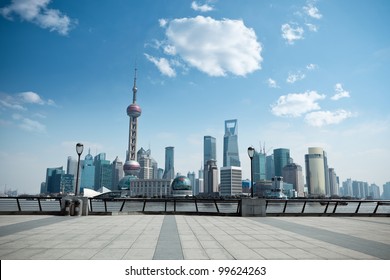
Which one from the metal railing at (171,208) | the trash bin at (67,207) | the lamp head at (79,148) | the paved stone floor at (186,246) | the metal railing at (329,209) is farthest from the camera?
the lamp head at (79,148)

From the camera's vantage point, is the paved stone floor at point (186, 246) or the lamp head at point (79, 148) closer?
the paved stone floor at point (186, 246)

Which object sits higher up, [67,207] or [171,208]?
[67,207]

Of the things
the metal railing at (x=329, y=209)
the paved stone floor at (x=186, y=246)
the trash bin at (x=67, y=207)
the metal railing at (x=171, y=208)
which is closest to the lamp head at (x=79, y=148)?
the metal railing at (x=171, y=208)

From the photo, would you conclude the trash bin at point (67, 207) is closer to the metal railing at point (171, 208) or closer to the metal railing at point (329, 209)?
the metal railing at point (171, 208)

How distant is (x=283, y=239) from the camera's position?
938cm

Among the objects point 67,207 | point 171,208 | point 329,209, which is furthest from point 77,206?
point 329,209

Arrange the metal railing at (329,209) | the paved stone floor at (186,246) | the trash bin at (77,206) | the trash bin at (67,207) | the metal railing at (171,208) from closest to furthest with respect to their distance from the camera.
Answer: the paved stone floor at (186,246) < the trash bin at (67,207) < the trash bin at (77,206) < the metal railing at (329,209) < the metal railing at (171,208)

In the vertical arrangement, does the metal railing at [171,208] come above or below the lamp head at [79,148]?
below

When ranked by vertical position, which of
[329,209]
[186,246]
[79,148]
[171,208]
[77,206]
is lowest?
[329,209]

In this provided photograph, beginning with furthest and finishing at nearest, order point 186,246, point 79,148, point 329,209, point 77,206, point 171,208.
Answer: point 329,209, point 171,208, point 79,148, point 77,206, point 186,246

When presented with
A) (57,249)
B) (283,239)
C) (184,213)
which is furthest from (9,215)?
(283,239)

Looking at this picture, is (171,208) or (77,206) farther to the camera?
(171,208)

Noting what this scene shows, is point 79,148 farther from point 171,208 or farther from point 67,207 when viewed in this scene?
point 171,208

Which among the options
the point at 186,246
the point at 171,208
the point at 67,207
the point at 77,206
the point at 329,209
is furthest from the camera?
the point at 329,209
